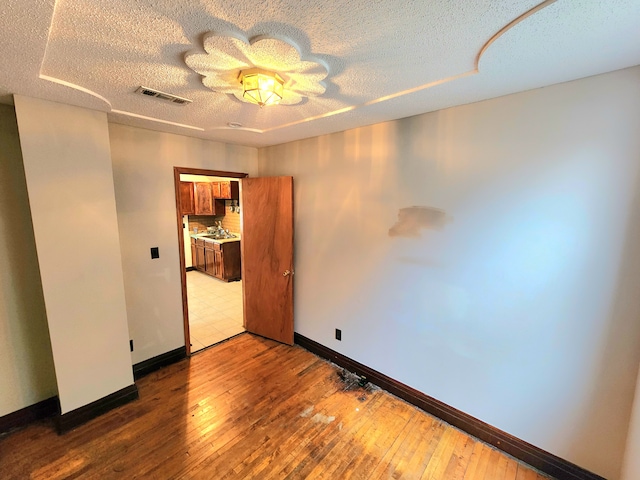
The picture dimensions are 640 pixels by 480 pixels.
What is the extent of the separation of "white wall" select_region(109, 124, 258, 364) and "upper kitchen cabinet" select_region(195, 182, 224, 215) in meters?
3.24

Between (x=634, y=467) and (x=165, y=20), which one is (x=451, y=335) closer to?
(x=634, y=467)

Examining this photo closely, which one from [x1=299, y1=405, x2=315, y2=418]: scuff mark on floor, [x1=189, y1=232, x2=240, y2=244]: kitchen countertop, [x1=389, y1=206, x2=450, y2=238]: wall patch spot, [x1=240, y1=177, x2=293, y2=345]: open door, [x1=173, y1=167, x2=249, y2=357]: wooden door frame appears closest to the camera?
[x1=389, y1=206, x2=450, y2=238]: wall patch spot

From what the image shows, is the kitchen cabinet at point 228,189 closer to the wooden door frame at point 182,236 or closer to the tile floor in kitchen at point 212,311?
the tile floor in kitchen at point 212,311

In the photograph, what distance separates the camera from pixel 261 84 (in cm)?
141

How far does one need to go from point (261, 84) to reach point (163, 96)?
0.81 m

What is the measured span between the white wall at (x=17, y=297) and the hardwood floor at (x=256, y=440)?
0.33 meters

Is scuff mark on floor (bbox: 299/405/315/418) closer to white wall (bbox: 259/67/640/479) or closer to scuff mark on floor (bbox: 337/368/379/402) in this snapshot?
scuff mark on floor (bbox: 337/368/379/402)

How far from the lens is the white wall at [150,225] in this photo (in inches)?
95.6

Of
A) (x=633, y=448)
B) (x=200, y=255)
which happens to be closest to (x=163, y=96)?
(x=633, y=448)

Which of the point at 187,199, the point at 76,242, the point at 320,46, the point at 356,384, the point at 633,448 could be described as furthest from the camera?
the point at 187,199

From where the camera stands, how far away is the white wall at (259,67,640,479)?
1.45m

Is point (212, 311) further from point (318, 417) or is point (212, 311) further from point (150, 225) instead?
point (318, 417)

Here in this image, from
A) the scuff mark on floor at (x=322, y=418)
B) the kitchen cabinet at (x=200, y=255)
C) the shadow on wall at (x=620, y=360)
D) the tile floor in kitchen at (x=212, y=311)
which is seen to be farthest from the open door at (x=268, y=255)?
the kitchen cabinet at (x=200, y=255)

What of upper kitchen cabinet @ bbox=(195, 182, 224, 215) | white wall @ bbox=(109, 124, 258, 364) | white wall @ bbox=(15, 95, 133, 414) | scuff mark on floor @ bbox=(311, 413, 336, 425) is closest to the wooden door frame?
white wall @ bbox=(109, 124, 258, 364)
